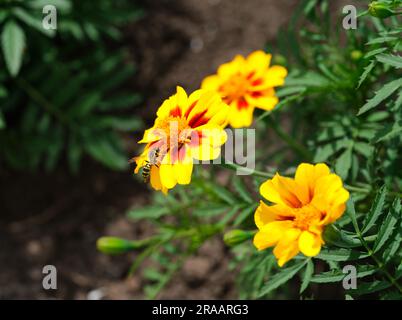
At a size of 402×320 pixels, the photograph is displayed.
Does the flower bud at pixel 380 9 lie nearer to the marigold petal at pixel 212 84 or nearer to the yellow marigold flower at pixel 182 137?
the yellow marigold flower at pixel 182 137

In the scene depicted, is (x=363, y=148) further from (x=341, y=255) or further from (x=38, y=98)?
(x=38, y=98)

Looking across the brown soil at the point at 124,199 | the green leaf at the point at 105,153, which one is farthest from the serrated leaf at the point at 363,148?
the green leaf at the point at 105,153

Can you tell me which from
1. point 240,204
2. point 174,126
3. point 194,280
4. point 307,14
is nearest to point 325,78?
point 307,14

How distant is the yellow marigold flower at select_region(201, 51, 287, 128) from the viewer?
1.69m

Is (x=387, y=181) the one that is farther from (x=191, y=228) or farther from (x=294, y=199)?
(x=191, y=228)

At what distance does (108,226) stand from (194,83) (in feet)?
2.29

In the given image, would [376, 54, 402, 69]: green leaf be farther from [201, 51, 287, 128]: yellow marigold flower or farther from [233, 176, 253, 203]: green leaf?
[233, 176, 253, 203]: green leaf

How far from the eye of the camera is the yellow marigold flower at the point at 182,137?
132cm

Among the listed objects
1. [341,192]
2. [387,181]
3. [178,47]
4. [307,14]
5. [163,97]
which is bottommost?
[341,192]

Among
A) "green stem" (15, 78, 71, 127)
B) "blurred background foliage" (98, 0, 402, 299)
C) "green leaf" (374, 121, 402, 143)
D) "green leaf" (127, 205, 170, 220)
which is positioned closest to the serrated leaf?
"blurred background foliage" (98, 0, 402, 299)

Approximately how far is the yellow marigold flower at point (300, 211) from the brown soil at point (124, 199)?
1078 millimetres

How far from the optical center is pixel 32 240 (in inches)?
101

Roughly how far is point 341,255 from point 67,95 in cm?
146

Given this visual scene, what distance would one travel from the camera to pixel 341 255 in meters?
1.37
